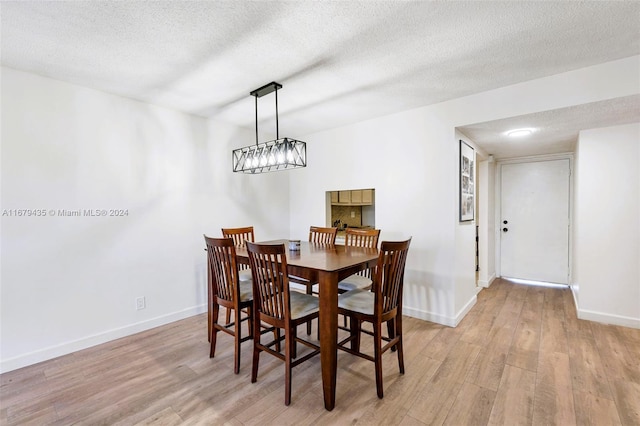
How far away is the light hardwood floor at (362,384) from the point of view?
5.75ft

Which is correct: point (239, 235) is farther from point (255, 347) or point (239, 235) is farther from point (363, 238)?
point (255, 347)

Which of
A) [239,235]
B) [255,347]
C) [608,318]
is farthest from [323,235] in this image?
[608,318]

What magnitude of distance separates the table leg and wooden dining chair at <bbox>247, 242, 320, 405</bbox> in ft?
0.37

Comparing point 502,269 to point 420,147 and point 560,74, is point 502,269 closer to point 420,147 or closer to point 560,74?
point 420,147

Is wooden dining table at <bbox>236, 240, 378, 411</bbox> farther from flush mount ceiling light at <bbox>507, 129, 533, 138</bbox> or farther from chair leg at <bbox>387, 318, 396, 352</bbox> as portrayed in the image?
flush mount ceiling light at <bbox>507, 129, 533, 138</bbox>

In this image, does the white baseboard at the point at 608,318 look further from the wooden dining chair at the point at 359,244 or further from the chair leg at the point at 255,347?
the chair leg at the point at 255,347

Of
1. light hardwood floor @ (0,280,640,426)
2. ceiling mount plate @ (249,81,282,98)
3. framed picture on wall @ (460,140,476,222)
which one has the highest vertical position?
ceiling mount plate @ (249,81,282,98)

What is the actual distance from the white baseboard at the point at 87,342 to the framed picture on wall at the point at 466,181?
3.28m

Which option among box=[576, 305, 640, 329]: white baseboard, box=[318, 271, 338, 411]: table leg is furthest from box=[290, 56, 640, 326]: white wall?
box=[318, 271, 338, 411]: table leg

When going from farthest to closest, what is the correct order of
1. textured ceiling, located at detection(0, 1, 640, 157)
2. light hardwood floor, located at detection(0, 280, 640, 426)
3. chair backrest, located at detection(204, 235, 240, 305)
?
chair backrest, located at detection(204, 235, 240, 305)
light hardwood floor, located at detection(0, 280, 640, 426)
textured ceiling, located at detection(0, 1, 640, 157)

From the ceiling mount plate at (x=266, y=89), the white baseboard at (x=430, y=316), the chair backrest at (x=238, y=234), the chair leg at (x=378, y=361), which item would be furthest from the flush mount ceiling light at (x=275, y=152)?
the white baseboard at (x=430, y=316)

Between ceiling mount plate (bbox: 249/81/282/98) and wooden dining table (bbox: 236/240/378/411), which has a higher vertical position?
ceiling mount plate (bbox: 249/81/282/98)

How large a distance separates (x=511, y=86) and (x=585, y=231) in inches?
71.3

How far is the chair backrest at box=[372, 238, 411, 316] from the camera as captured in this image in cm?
185
